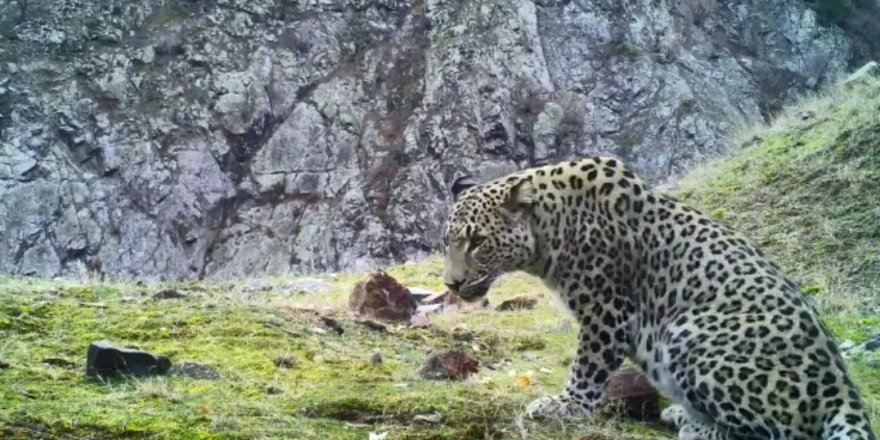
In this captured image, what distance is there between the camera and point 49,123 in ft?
160

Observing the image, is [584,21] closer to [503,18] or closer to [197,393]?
[503,18]

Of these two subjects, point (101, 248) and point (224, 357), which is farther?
point (101, 248)

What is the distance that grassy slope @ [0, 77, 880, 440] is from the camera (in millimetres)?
6441

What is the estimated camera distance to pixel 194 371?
7.95 meters

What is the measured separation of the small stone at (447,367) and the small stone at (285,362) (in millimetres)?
1215

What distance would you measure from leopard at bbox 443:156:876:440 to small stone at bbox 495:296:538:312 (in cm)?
588

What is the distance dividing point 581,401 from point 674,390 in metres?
0.80

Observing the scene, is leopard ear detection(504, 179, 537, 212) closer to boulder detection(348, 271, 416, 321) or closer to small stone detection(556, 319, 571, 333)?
boulder detection(348, 271, 416, 321)

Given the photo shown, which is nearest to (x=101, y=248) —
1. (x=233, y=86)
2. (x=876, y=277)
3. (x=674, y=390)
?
(x=233, y=86)

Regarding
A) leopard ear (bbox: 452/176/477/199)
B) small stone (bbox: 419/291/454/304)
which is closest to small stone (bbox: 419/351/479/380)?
leopard ear (bbox: 452/176/477/199)

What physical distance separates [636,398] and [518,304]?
6.76 metres

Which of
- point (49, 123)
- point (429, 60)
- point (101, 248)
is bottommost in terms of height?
point (101, 248)

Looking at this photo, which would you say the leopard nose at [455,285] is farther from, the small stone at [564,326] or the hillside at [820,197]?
the hillside at [820,197]

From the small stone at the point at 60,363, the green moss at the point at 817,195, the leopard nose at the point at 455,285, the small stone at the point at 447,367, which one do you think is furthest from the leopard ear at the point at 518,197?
the green moss at the point at 817,195
